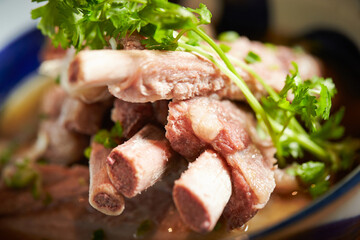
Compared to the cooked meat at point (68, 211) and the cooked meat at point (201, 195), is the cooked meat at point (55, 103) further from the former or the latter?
the cooked meat at point (201, 195)

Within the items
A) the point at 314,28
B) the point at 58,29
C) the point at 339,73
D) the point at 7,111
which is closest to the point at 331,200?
the point at 58,29

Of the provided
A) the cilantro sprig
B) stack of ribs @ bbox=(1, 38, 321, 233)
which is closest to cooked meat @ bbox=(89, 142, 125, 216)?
stack of ribs @ bbox=(1, 38, 321, 233)

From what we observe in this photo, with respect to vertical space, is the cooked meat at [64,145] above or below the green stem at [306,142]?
below

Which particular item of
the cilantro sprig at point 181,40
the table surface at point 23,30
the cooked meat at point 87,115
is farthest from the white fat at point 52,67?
the cilantro sprig at point 181,40

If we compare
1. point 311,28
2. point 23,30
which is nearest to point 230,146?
point 311,28

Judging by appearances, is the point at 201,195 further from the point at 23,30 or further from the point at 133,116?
the point at 23,30

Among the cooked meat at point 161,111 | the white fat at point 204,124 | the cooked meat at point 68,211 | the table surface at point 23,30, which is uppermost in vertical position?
the white fat at point 204,124
